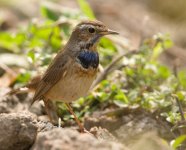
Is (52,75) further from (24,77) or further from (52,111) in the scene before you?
(24,77)

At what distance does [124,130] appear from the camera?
23.0 ft

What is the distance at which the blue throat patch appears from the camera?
6.88 metres

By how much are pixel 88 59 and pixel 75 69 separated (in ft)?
0.77

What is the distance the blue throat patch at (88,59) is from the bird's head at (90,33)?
113 millimetres

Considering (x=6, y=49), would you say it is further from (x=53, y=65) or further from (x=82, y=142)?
(x=82, y=142)

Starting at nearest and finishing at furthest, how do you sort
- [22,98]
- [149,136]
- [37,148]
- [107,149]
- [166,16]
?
[107,149]
[37,148]
[149,136]
[22,98]
[166,16]

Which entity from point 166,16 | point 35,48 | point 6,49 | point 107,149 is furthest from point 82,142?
point 166,16

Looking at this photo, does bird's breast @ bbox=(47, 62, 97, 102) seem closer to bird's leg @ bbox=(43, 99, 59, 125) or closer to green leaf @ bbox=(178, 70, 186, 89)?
bird's leg @ bbox=(43, 99, 59, 125)

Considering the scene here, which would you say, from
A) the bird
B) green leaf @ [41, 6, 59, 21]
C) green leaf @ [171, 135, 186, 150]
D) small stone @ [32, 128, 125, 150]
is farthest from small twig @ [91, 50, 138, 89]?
small stone @ [32, 128, 125, 150]

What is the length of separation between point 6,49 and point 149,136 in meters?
4.49

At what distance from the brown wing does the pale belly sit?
0.07 meters

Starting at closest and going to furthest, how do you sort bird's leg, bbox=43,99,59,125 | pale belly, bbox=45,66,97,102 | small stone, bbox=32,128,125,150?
small stone, bbox=32,128,125,150
pale belly, bbox=45,66,97,102
bird's leg, bbox=43,99,59,125

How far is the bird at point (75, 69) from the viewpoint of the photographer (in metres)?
6.79

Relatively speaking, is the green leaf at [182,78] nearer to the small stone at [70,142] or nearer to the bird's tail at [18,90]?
the bird's tail at [18,90]
